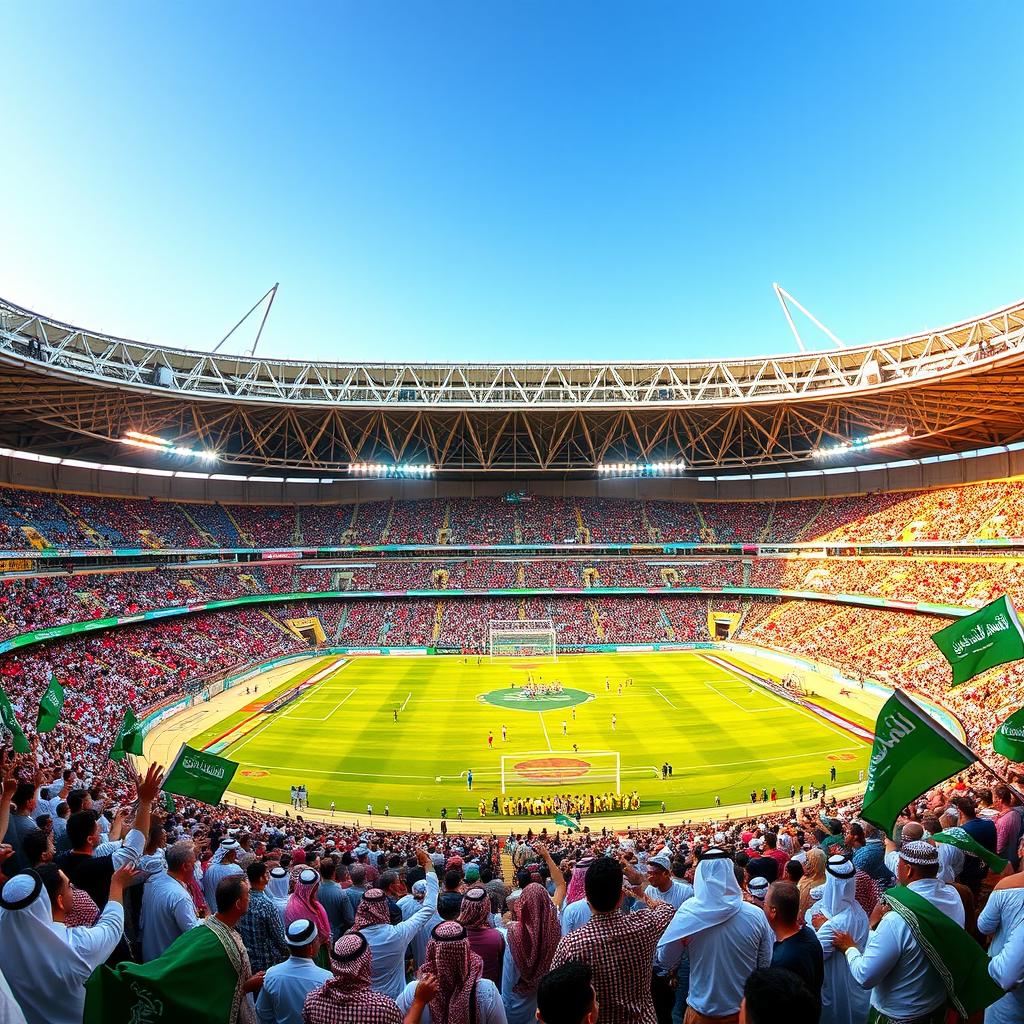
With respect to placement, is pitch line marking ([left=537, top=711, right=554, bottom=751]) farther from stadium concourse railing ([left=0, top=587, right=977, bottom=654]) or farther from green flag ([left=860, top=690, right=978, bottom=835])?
green flag ([left=860, top=690, right=978, bottom=835])

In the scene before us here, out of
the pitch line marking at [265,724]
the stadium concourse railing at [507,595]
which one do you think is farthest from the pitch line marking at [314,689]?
the stadium concourse railing at [507,595]

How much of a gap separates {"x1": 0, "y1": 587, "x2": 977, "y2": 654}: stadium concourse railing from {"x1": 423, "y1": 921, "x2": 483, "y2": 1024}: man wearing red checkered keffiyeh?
41.8m

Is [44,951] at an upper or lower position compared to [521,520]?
lower

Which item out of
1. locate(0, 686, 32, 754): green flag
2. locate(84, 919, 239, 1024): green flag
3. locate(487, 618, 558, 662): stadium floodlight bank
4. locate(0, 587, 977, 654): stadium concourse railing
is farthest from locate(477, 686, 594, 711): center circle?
locate(84, 919, 239, 1024): green flag

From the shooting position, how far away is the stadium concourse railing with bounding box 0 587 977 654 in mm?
43500

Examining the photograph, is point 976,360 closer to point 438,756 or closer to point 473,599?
point 438,756

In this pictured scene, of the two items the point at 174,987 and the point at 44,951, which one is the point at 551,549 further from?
the point at 174,987

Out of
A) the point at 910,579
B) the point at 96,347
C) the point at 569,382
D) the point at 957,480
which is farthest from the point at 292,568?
the point at 957,480

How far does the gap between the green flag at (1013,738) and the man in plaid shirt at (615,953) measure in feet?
34.3

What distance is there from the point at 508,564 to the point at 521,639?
41.2 ft

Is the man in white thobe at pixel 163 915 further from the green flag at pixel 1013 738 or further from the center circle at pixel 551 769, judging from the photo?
the center circle at pixel 551 769

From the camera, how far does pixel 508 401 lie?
55.6 meters

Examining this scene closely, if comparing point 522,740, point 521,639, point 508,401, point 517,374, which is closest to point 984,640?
point 522,740

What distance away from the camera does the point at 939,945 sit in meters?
4.29
